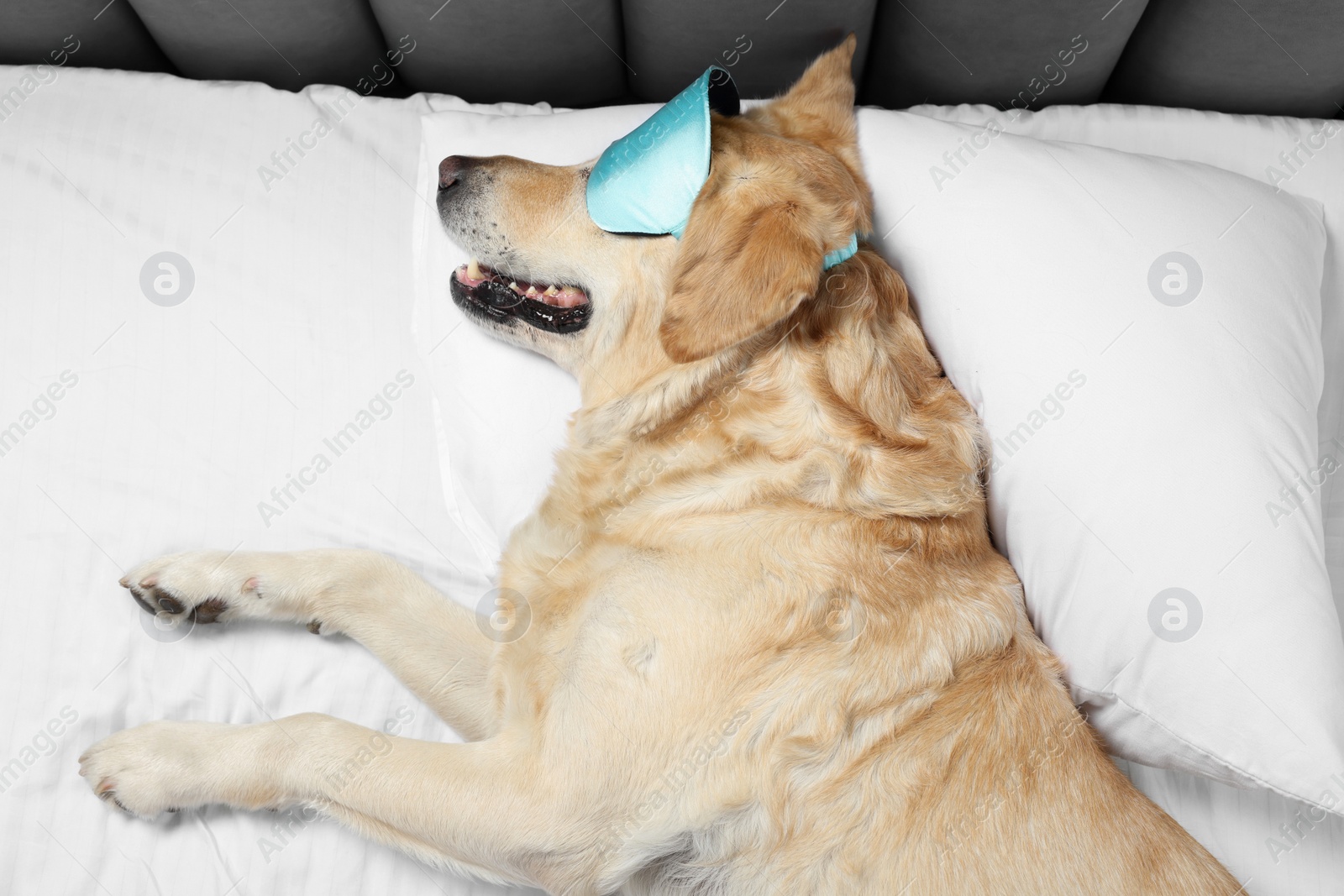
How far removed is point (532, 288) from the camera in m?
2.12

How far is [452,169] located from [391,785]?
4.94 feet

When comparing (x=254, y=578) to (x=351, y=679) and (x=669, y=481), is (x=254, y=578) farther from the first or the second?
(x=669, y=481)

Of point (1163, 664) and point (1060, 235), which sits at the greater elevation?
point (1060, 235)

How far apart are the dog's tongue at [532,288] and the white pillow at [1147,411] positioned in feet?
2.80

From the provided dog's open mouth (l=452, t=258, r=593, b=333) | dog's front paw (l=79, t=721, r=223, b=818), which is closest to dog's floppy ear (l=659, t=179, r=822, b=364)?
dog's open mouth (l=452, t=258, r=593, b=333)

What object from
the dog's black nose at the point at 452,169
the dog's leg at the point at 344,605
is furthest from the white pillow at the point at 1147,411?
the dog's leg at the point at 344,605

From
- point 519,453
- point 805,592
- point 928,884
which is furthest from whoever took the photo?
point 519,453

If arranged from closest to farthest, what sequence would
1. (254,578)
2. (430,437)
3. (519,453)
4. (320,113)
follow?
(254,578), (519,453), (430,437), (320,113)

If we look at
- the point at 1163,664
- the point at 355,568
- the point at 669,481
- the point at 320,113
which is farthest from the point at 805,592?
the point at 320,113

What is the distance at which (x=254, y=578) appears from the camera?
205cm

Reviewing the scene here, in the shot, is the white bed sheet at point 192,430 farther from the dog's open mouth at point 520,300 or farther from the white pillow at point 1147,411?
the white pillow at point 1147,411

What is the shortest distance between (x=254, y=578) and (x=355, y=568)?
0.79ft

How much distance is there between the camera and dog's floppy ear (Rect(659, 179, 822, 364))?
166 centimetres

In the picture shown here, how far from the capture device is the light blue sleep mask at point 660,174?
1804mm
